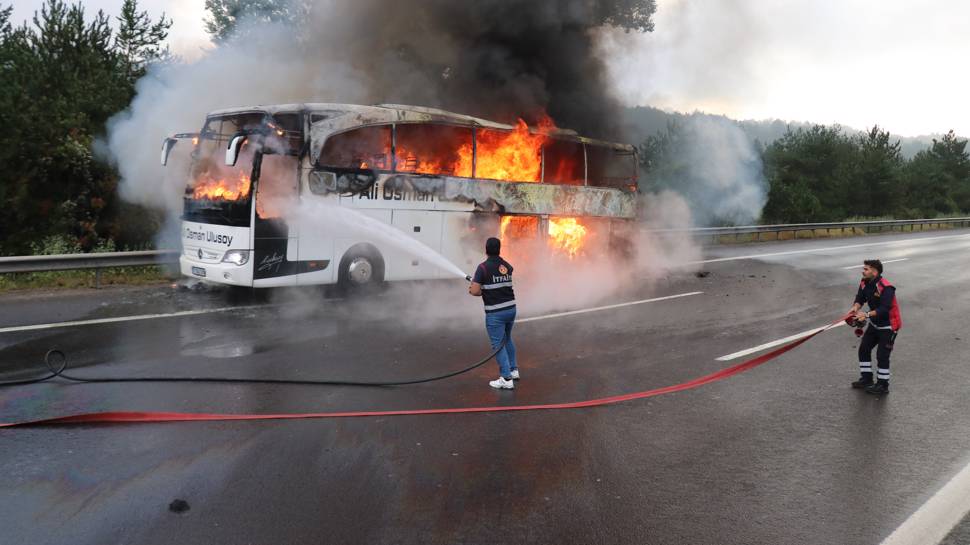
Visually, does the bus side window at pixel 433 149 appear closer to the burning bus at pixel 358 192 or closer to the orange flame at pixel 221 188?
the burning bus at pixel 358 192

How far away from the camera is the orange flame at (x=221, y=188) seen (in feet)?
33.9

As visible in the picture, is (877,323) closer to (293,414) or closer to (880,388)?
(880,388)

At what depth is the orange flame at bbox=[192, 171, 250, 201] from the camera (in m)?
10.3

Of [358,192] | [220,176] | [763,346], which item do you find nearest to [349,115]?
[358,192]

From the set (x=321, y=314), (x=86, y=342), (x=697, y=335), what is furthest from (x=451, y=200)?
(x=86, y=342)

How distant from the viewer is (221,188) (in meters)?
10.6

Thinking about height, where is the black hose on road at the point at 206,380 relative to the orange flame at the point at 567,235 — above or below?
below

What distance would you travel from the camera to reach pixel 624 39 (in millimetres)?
19141

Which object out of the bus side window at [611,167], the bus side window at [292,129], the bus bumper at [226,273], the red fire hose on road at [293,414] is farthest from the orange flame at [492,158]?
the red fire hose on road at [293,414]

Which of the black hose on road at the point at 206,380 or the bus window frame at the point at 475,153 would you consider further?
the bus window frame at the point at 475,153

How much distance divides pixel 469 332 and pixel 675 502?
5.18 meters

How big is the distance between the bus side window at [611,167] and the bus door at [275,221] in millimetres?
6750

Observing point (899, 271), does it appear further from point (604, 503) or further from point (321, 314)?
point (604, 503)

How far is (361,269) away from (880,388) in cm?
769
